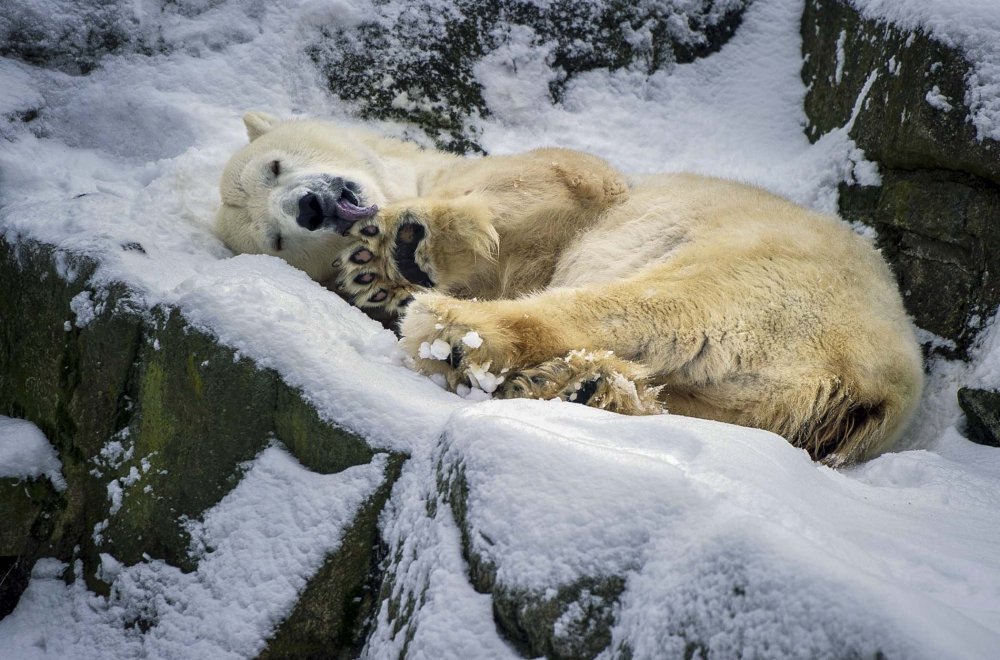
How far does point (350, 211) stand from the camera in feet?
12.0

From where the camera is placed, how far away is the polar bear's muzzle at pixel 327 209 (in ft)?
11.9

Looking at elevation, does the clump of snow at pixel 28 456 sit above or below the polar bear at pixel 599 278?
below

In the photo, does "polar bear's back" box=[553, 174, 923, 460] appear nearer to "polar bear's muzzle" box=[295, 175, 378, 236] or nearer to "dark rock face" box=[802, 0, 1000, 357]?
"dark rock face" box=[802, 0, 1000, 357]

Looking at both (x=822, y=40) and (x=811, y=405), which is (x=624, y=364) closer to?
(x=811, y=405)

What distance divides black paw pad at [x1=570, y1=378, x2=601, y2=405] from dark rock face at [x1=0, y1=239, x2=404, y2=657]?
69 centimetres

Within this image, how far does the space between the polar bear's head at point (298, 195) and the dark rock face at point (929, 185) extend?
97.5 inches

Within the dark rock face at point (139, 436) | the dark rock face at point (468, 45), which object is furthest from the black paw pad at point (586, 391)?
the dark rock face at point (468, 45)

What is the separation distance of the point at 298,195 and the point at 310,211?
9 cm

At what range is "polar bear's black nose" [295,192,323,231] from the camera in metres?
3.62

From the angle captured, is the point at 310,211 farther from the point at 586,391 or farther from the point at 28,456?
the point at 586,391

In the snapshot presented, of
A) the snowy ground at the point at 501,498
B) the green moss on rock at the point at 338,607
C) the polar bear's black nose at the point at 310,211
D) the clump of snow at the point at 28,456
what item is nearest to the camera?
the snowy ground at the point at 501,498

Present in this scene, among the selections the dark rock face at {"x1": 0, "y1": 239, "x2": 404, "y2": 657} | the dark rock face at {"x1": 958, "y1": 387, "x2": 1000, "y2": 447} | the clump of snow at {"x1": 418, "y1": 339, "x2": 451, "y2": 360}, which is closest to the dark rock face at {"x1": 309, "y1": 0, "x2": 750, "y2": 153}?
the dark rock face at {"x1": 0, "y1": 239, "x2": 404, "y2": 657}

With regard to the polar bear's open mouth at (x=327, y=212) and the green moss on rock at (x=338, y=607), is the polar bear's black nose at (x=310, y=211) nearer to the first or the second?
the polar bear's open mouth at (x=327, y=212)

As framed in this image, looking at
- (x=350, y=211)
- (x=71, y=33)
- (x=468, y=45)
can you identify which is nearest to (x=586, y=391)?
(x=350, y=211)
